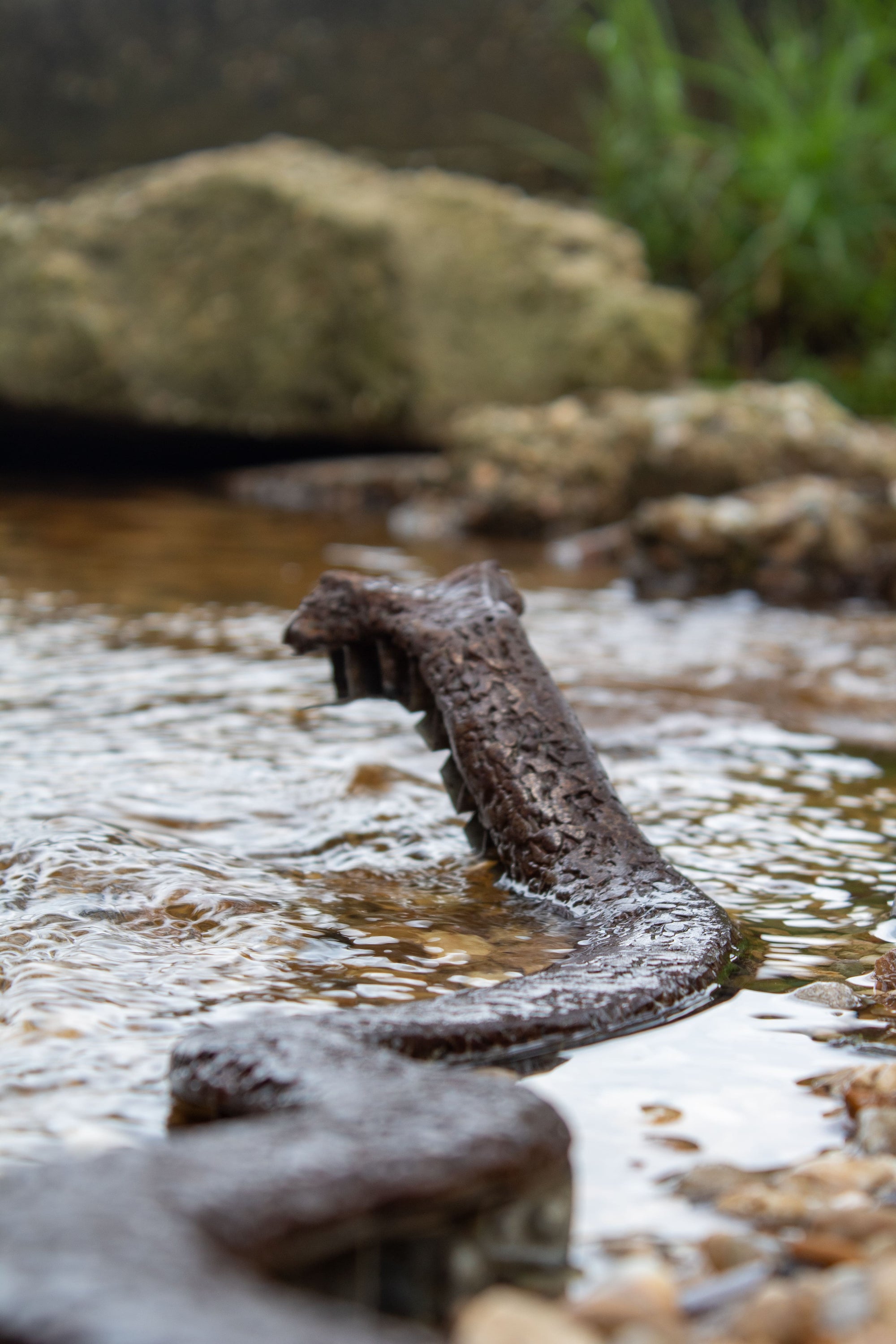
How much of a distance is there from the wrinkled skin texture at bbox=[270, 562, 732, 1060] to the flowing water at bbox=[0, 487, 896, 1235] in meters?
0.05

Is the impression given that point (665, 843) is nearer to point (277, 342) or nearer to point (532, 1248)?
point (532, 1248)

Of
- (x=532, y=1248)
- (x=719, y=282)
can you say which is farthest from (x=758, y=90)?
(x=532, y=1248)

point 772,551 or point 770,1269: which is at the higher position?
point 772,551

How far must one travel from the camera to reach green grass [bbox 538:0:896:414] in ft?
23.6

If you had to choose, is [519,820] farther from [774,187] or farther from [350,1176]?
[774,187]

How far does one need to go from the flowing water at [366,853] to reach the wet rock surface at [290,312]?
288 centimetres

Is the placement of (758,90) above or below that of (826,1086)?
above

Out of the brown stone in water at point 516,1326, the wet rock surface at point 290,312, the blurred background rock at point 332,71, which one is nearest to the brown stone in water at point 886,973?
the brown stone in water at point 516,1326

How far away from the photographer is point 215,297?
22.5 feet

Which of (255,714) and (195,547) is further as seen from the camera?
(195,547)

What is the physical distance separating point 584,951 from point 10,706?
1.73m

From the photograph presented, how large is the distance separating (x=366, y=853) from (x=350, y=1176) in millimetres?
1143

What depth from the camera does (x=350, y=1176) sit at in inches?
34.4

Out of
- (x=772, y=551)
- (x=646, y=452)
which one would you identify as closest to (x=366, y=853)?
(x=772, y=551)
